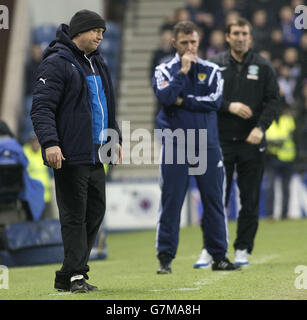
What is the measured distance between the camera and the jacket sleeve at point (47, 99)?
7.00m

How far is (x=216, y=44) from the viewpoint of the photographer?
18.5 metres

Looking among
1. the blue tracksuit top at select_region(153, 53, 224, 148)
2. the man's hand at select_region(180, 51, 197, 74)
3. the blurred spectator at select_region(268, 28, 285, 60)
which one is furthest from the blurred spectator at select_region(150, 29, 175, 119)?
the man's hand at select_region(180, 51, 197, 74)

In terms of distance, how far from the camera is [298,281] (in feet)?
24.8

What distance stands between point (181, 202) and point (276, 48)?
10680mm

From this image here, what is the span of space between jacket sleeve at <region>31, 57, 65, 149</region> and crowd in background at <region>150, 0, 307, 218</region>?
30.4ft

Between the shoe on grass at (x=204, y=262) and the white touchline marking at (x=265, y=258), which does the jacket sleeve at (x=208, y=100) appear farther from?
the white touchline marking at (x=265, y=258)

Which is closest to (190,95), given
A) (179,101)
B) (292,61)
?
(179,101)

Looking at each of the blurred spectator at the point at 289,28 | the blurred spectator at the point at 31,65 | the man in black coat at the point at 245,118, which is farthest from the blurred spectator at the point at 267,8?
the man in black coat at the point at 245,118

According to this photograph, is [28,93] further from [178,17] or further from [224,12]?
[224,12]

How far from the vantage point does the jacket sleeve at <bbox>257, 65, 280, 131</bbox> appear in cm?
948

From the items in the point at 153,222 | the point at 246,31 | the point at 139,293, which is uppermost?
the point at 246,31
